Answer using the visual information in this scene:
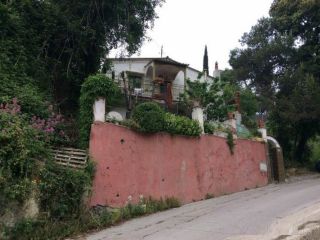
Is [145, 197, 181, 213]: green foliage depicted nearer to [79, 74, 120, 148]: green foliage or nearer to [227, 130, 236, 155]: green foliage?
[79, 74, 120, 148]: green foliage

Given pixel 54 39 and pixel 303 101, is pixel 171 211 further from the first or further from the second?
pixel 303 101

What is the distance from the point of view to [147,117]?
15.3 m

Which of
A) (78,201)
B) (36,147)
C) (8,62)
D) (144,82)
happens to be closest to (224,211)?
(78,201)

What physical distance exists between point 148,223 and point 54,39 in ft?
29.0

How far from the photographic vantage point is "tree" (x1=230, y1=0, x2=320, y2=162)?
28250 mm

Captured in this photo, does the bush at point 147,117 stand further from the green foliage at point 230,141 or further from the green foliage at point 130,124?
the green foliage at point 230,141

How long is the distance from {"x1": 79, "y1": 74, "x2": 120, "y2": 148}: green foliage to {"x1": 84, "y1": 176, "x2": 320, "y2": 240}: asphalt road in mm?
3137

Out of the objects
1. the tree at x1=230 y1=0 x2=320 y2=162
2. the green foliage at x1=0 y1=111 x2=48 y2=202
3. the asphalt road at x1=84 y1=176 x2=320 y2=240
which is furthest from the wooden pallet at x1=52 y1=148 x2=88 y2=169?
the tree at x1=230 y1=0 x2=320 y2=162

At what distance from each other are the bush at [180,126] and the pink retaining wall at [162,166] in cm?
25

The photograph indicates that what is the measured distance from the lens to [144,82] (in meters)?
29.2

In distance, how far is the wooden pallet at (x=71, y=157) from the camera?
13195 mm

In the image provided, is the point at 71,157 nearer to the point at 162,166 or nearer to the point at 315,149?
the point at 162,166

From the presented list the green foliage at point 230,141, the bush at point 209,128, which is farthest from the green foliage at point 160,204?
the green foliage at point 230,141

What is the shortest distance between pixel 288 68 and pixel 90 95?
65.7 ft
